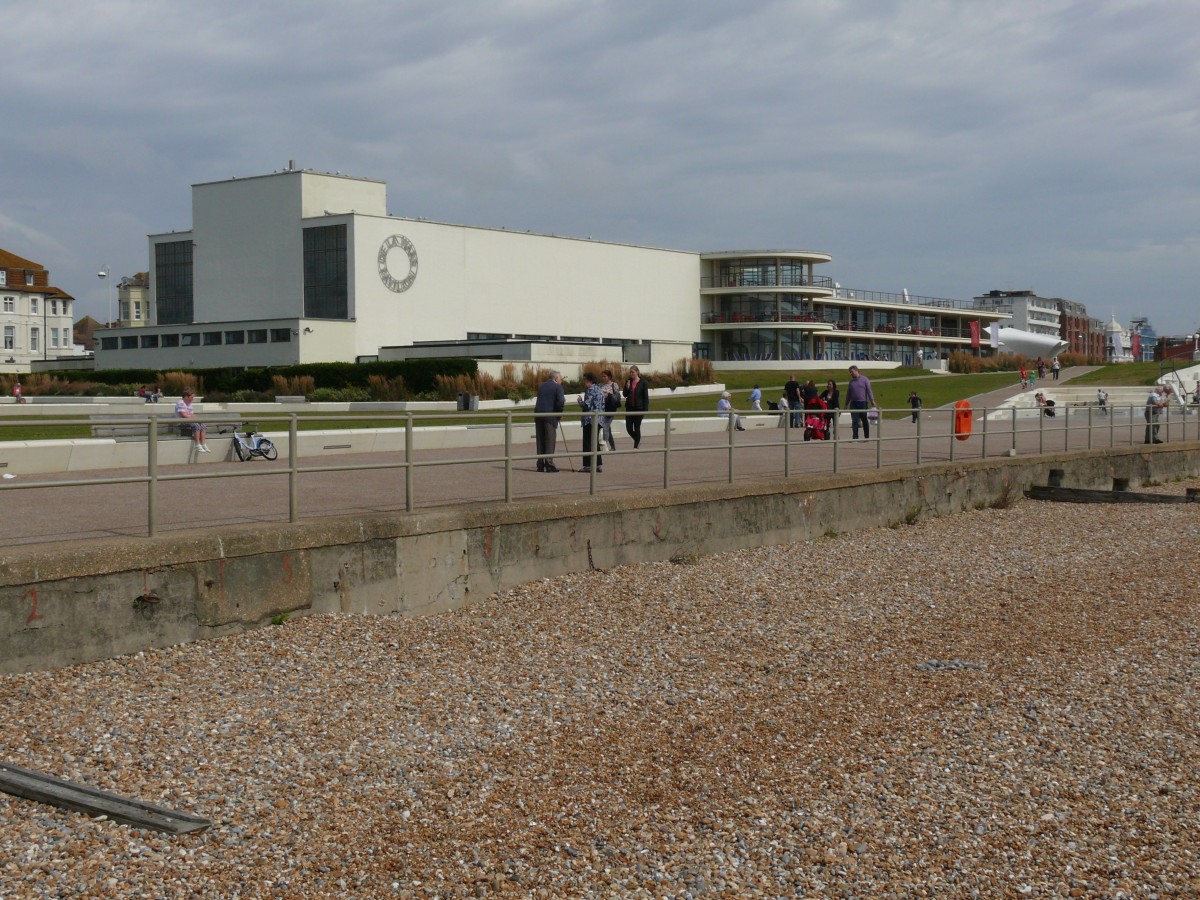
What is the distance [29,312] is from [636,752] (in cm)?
11580

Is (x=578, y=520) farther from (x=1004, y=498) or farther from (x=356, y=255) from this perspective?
(x=356, y=255)

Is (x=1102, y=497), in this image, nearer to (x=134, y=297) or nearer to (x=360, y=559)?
(x=360, y=559)

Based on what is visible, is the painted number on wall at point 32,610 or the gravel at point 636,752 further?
the painted number on wall at point 32,610

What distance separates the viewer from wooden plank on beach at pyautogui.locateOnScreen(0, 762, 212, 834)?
626 centimetres

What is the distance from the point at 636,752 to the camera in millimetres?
7848

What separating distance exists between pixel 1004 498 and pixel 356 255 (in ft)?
180

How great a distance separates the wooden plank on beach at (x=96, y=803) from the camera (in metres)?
6.26

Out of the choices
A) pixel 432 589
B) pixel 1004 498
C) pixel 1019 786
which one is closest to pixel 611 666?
pixel 432 589

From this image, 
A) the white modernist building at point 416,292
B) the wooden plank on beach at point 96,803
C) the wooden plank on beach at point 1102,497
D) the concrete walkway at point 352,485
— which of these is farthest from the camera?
the white modernist building at point 416,292

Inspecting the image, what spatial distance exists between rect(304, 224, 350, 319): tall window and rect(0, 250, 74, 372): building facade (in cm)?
4419

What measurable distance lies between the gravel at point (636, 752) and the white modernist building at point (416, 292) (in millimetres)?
49366

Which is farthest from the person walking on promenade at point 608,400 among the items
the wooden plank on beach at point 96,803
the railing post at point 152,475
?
the wooden plank on beach at point 96,803

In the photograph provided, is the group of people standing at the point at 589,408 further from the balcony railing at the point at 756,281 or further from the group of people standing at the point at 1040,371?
the balcony railing at the point at 756,281

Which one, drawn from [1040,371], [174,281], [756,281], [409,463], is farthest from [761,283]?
[409,463]
